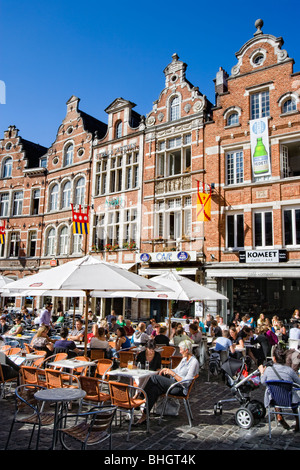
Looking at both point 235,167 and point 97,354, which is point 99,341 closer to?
point 97,354

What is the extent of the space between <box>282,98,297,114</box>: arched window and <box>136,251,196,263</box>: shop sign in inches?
322

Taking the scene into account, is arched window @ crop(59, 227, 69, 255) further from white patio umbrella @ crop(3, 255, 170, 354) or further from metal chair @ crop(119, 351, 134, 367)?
metal chair @ crop(119, 351, 134, 367)

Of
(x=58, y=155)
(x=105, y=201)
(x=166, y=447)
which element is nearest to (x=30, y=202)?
(x=58, y=155)

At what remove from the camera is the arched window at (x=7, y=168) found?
30938 mm

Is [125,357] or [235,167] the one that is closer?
[125,357]

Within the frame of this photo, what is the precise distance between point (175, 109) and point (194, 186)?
528cm

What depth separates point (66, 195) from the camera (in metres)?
26.8

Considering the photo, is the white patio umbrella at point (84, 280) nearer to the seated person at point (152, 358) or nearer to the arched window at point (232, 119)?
the seated person at point (152, 358)

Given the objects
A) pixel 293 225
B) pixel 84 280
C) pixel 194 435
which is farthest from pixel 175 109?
pixel 194 435

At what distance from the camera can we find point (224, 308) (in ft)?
57.4

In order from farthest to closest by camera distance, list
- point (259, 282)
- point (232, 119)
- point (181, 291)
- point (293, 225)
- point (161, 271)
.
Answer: point (259, 282) < point (161, 271) < point (232, 119) < point (293, 225) < point (181, 291)

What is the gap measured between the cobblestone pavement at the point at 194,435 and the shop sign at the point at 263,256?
1035cm

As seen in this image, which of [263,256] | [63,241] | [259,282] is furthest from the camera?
[63,241]

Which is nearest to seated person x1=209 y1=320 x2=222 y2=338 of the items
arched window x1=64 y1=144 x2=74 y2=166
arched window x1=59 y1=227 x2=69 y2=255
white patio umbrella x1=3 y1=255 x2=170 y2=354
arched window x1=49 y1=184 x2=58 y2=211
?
white patio umbrella x1=3 y1=255 x2=170 y2=354
